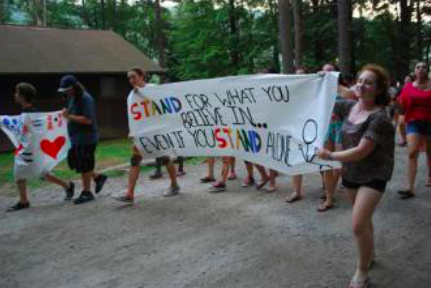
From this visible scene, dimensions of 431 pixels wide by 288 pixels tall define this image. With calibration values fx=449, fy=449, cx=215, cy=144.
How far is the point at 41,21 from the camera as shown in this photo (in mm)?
36844

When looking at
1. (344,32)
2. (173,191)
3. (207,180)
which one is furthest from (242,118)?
(344,32)

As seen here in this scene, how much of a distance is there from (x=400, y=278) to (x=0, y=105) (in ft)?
51.0

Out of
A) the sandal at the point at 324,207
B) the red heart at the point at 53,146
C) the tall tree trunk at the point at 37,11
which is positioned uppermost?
the tall tree trunk at the point at 37,11

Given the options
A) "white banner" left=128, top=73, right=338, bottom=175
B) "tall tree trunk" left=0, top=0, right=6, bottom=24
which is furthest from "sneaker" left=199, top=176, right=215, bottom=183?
"tall tree trunk" left=0, top=0, right=6, bottom=24

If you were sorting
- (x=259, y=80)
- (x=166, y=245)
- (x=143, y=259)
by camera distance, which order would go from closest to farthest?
(x=143, y=259), (x=166, y=245), (x=259, y=80)

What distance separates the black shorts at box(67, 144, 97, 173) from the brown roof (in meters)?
10.7

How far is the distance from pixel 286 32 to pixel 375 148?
11490 millimetres

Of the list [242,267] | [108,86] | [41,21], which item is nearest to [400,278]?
[242,267]

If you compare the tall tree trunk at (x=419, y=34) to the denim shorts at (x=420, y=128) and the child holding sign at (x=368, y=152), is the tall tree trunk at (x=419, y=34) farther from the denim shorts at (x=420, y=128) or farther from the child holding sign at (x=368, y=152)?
the child holding sign at (x=368, y=152)

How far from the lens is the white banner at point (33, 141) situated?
6699 mm

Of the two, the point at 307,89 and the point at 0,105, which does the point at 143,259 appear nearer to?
the point at 307,89

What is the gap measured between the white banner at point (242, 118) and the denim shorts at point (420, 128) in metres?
1.73

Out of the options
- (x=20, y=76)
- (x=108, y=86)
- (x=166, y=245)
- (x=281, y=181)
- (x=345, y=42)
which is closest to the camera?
(x=166, y=245)

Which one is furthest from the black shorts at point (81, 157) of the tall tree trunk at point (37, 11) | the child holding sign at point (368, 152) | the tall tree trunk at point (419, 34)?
the tall tree trunk at point (37, 11)
